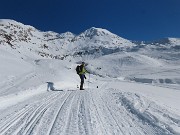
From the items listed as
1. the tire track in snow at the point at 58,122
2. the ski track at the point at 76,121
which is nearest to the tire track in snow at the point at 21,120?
the ski track at the point at 76,121

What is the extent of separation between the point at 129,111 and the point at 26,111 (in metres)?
3.56

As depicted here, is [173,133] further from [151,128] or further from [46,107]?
[46,107]

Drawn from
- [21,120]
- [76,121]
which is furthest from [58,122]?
[21,120]

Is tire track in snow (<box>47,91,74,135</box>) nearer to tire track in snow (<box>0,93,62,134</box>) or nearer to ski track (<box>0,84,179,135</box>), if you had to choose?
ski track (<box>0,84,179,135</box>)

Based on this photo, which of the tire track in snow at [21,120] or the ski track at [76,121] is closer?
the ski track at [76,121]

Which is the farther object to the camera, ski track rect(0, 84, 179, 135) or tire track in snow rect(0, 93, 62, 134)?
tire track in snow rect(0, 93, 62, 134)

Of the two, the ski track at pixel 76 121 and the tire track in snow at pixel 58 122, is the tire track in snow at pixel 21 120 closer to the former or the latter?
the ski track at pixel 76 121

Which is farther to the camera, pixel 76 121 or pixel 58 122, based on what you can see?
pixel 76 121

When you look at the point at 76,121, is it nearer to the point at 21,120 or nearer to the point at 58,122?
the point at 58,122

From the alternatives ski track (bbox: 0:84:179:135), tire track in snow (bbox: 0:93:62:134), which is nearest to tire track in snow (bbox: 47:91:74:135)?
ski track (bbox: 0:84:179:135)

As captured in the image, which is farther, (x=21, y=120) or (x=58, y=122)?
(x=21, y=120)

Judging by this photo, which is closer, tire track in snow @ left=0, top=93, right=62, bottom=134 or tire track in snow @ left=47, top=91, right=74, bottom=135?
tire track in snow @ left=47, top=91, right=74, bottom=135

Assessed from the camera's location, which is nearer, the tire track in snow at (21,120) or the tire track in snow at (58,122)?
the tire track in snow at (58,122)

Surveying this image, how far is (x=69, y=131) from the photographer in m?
6.83
